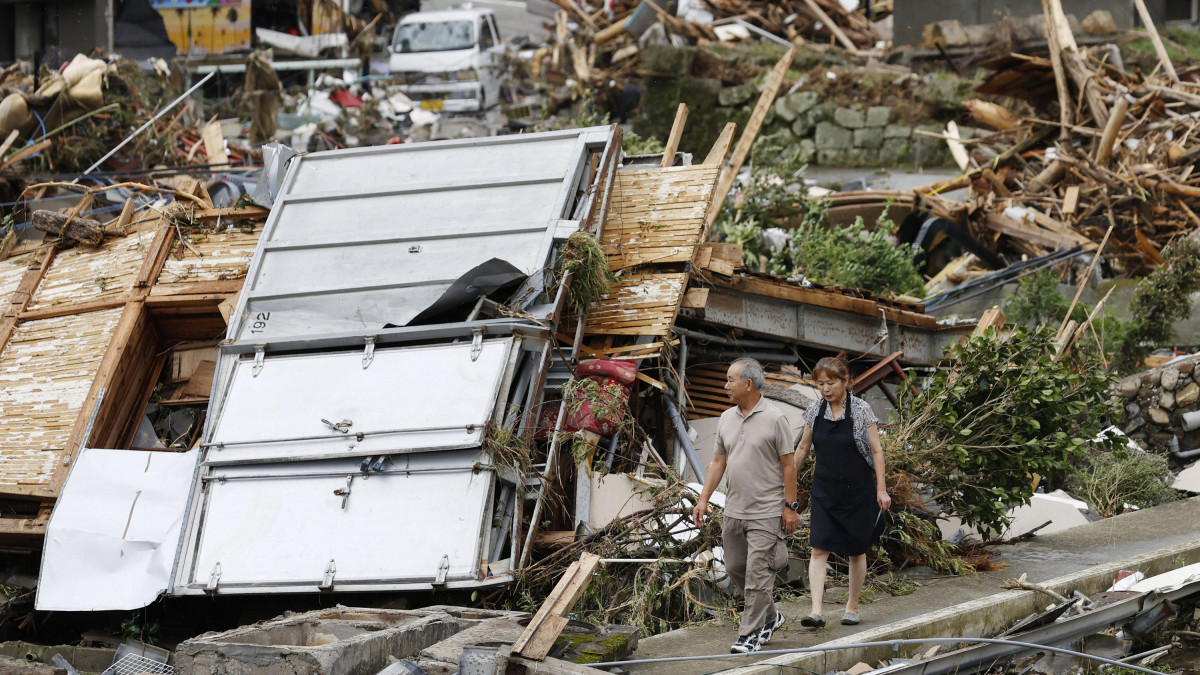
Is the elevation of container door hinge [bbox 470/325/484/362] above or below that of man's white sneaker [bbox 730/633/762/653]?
above

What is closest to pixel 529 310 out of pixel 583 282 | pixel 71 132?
pixel 583 282

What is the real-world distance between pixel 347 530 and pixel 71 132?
8880 mm

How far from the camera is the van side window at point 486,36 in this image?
899 inches

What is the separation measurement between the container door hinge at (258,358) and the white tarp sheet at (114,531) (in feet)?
2.30

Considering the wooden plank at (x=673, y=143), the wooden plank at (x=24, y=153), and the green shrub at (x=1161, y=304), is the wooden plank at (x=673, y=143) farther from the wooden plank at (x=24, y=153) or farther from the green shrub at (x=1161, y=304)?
the wooden plank at (x=24, y=153)

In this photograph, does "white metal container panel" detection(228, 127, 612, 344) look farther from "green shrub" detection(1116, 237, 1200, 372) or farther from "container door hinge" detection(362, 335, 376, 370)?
"green shrub" detection(1116, 237, 1200, 372)

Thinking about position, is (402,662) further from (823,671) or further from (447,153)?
(447,153)

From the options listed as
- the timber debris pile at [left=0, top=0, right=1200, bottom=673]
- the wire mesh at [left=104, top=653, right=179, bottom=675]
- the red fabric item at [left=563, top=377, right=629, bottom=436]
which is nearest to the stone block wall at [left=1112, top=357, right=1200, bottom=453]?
the timber debris pile at [left=0, top=0, right=1200, bottom=673]

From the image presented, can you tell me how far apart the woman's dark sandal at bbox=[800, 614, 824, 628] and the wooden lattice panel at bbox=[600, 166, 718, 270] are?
141 inches

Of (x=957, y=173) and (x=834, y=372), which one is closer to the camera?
(x=834, y=372)

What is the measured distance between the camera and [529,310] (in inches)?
318

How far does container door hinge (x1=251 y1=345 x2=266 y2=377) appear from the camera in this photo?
26.6 ft

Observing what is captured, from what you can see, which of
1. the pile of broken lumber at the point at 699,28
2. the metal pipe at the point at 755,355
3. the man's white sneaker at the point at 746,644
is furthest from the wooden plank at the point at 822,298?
the pile of broken lumber at the point at 699,28

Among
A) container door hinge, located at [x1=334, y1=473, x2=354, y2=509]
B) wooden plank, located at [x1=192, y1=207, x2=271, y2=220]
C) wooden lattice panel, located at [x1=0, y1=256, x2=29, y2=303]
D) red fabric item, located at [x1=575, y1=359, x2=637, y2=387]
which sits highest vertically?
wooden plank, located at [x1=192, y1=207, x2=271, y2=220]
